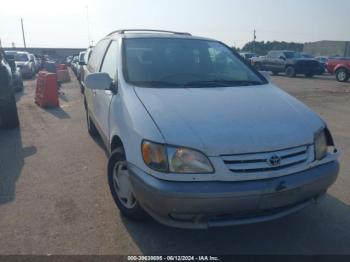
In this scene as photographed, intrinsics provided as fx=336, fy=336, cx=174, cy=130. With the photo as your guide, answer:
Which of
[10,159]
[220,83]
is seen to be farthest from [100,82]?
[10,159]

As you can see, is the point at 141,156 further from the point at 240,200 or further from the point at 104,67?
the point at 104,67

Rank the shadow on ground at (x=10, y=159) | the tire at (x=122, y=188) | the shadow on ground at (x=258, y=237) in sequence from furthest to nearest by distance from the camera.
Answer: the shadow on ground at (x=10, y=159) → the tire at (x=122, y=188) → the shadow on ground at (x=258, y=237)

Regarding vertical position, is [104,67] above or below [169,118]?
above

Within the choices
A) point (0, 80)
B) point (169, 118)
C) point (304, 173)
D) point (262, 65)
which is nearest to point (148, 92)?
point (169, 118)

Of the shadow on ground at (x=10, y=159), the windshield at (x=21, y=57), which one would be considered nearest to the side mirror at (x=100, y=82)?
the shadow on ground at (x=10, y=159)

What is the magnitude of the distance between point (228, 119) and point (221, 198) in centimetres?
70

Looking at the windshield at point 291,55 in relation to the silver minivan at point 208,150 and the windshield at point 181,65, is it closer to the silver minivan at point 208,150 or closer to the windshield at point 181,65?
the windshield at point 181,65

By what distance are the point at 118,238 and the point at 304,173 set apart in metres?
1.73

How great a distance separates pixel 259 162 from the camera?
8.50 ft

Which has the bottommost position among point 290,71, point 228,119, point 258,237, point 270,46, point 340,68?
point 258,237

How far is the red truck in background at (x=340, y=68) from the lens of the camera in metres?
18.3

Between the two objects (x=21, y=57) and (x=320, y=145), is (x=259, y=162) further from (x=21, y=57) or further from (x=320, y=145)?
(x=21, y=57)

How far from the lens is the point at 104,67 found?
14.7 feet

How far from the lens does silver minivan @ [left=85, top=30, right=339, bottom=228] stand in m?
→ 2.53
